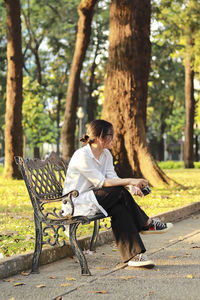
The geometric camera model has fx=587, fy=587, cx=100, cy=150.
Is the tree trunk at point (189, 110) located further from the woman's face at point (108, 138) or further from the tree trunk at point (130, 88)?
the woman's face at point (108, 138)

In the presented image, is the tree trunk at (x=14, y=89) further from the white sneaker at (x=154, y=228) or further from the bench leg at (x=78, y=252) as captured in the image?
the bench leg at (x=78, y=252)

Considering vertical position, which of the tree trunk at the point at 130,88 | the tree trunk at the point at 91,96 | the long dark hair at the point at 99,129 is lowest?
the long dark hair at the point at 99,129

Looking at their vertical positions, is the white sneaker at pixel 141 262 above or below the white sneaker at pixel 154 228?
below

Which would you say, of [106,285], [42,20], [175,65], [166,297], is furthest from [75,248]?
[175,65]

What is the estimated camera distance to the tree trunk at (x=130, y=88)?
15539mm

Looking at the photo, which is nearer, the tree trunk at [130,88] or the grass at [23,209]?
the grass at [23,209]

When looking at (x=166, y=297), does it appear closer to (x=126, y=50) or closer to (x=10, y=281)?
(x=10, y=281)

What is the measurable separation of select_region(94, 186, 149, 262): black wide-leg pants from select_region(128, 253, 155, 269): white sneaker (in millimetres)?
112

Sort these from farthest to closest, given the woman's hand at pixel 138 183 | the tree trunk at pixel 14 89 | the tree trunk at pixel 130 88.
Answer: the tree trunk at pixel 14 89 → the tree trunk at pixel 130 88 → the woman's hand at pixel 138 183

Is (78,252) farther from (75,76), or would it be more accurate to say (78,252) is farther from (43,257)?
(75,76)

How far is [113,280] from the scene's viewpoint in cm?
564

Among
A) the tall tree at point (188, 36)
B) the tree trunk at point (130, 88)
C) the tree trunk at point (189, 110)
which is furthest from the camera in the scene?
the tree trunk at point (189, 110)

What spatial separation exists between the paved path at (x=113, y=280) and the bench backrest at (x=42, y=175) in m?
0.80

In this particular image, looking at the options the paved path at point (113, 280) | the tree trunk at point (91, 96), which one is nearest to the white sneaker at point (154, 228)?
the paved path at point (113, 280)
